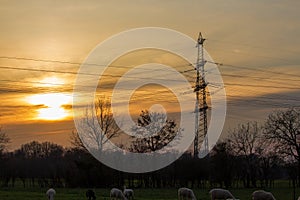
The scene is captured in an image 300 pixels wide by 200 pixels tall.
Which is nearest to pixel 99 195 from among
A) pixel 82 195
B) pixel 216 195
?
pixel 82 195

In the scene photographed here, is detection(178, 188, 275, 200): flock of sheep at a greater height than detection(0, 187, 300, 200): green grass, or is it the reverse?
detection(178, 188, 275, 200): flock of sheep

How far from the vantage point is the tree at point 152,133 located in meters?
83.0

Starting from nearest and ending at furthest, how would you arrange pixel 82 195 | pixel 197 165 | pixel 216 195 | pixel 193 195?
pixel 216 195, pixel 193 195, pixel 82 195, pixel 197 165

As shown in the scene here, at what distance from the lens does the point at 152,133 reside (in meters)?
83.3

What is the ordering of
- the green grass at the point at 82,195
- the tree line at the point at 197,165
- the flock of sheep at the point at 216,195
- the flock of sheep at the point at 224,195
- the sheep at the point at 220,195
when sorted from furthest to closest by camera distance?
the tree line at the point at 197,165
the green grass at the point at 82,195
the sheep at the point at 220,195
the flock of sheep at the point at 216,195
the flock of sheep at the point at 224,195

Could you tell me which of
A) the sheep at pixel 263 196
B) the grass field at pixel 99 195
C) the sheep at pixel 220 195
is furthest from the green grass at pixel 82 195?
the sheep at pixel 263 196

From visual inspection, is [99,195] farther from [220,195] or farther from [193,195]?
[220,195]

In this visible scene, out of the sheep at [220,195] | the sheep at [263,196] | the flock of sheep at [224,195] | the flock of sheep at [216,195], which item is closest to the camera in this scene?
the sheep at [263,196]

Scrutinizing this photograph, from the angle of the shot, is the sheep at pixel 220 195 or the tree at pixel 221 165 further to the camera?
the tree at pixel 221 165

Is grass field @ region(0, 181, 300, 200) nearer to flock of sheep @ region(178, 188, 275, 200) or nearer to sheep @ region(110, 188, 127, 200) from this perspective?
sheep @ region(110, 188, 127, 200)

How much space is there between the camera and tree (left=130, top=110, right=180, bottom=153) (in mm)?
83000

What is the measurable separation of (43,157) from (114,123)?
55.1m

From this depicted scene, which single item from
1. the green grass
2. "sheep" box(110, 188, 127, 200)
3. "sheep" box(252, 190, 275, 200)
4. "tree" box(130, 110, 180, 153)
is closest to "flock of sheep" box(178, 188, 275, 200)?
"sheep" box(252, 190, 275, 200)

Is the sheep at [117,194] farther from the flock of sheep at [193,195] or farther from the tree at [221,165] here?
the tree at [221,165]
